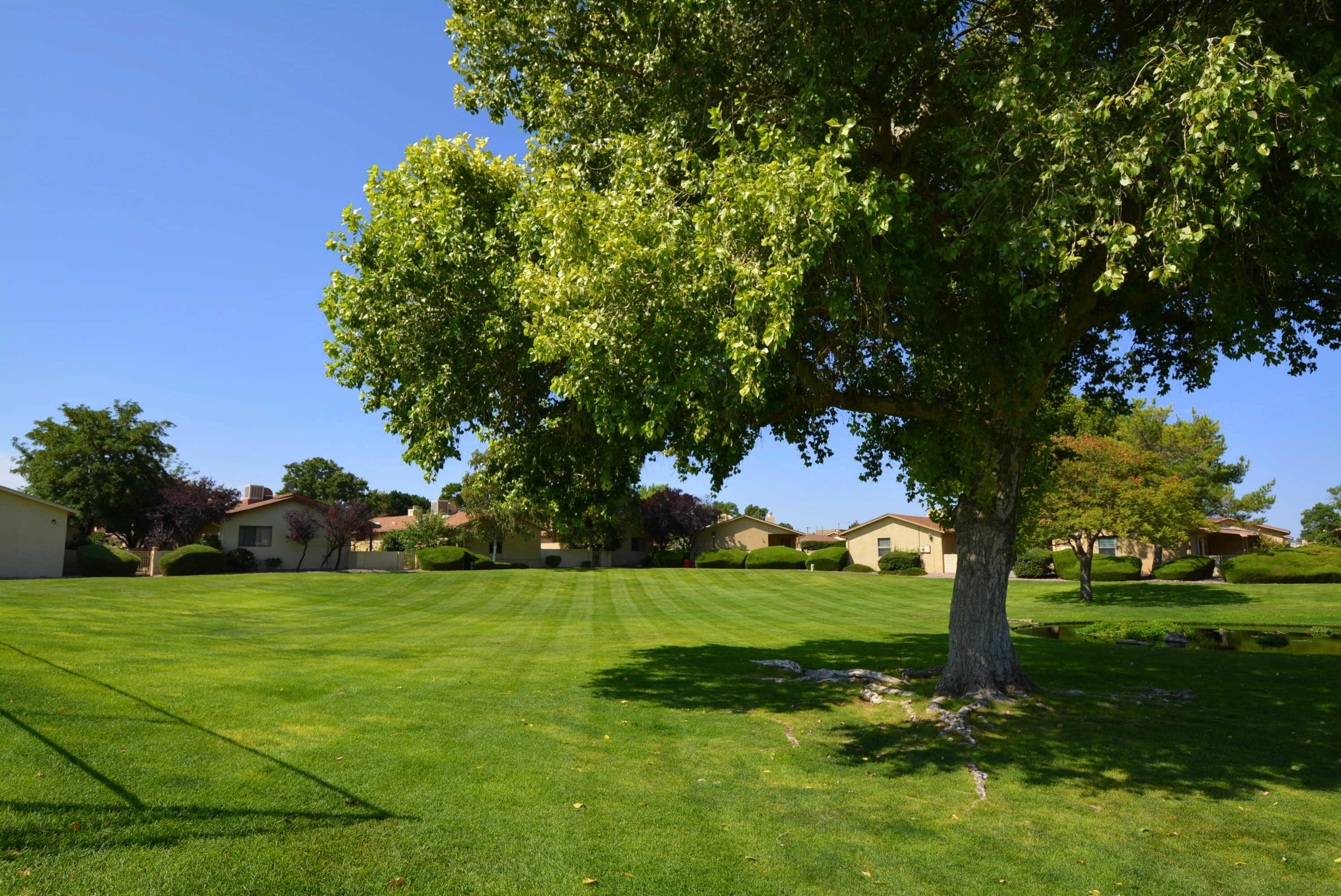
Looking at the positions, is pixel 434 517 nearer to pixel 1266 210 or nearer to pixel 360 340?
pixel 360 340

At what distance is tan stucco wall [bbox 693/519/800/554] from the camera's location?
218ft

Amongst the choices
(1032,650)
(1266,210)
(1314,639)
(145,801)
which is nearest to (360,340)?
(145,801)

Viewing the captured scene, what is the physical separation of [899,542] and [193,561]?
4563 centimetres

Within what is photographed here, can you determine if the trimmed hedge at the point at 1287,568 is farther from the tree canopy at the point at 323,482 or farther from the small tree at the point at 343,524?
the tree canopy at the point at 323,482

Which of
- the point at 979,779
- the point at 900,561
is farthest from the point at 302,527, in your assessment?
the point at 979,779

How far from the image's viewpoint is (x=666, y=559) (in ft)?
207

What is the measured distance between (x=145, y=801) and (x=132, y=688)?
15.8 feet

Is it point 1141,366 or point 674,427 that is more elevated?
point 1141,366

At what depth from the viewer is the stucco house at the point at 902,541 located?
184 feet

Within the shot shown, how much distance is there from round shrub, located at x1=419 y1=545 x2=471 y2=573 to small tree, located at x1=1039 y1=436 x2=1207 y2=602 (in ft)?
115

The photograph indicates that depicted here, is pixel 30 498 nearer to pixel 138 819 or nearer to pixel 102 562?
pixel 102 562

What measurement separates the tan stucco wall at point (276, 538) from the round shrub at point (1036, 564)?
4599 centimetres

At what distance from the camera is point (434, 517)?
55.8 meters

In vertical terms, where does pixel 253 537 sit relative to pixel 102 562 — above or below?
above
